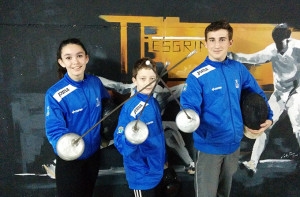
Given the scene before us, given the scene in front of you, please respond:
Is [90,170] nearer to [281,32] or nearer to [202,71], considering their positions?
[202,71]

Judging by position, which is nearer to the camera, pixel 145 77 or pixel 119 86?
pixel 145 77

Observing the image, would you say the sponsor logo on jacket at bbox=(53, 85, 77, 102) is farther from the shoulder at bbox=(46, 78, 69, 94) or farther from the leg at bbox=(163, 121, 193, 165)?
the leg at bbox=(163, 121, 193, 165)

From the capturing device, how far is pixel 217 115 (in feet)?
4.41

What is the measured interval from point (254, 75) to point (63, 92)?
1.70m

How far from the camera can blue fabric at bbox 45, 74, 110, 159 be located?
4.10 feet

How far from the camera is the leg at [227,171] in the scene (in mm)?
1438

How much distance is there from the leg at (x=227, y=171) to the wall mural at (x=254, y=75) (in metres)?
0.48

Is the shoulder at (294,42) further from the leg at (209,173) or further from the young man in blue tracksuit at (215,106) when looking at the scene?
the leg at (209,173)

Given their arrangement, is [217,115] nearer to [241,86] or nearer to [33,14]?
[241,86]

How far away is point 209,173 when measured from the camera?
55.5 inches

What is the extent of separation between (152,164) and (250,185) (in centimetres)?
133

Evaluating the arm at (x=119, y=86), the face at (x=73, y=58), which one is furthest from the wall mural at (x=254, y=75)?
the face at (x=73, y=58)

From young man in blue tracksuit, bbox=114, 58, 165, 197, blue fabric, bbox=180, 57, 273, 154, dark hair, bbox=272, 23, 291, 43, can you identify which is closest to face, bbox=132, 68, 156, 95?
young man in blue tracksuit, bbox=114, 58, 165, 197

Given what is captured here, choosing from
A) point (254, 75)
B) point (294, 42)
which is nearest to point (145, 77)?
point (254, 75)
